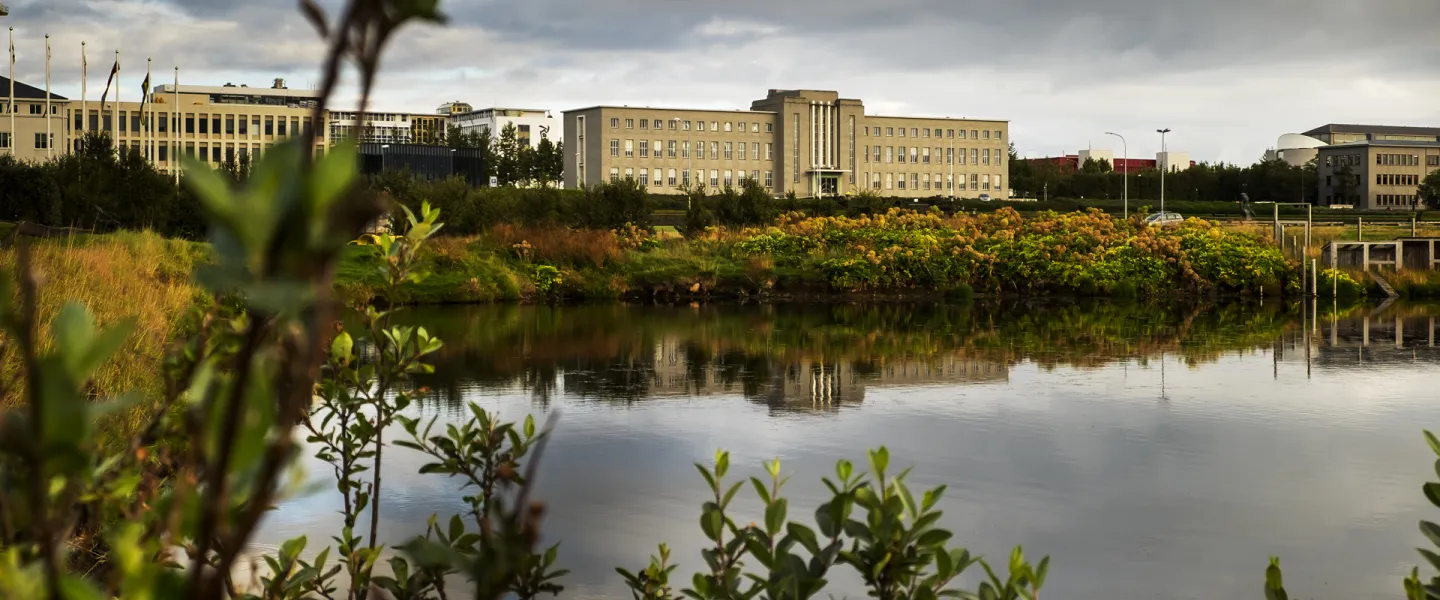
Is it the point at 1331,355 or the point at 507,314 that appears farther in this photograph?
the point at 507,314

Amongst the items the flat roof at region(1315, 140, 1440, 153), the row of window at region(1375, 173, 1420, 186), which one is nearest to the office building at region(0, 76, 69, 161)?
the flat roof at region(1315, 140, 1440, 153)

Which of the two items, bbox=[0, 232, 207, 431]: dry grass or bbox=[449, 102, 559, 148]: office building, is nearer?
bbox=[0, 232, 207, 431]: dry grass

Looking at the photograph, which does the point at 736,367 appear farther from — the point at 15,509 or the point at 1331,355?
the point at 15,509

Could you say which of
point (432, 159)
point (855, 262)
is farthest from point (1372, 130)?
point (855, 262)

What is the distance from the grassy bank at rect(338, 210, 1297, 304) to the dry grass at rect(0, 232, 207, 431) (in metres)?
8.18

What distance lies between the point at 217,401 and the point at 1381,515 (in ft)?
24.6

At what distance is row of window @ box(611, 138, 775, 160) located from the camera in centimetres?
9919

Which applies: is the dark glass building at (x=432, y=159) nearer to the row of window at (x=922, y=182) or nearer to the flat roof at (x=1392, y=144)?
the row of window at (x=922, y=182)

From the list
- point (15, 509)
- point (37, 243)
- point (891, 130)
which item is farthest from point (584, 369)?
point (891, 130)

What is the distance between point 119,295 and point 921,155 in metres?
101

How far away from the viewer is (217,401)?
0.85m

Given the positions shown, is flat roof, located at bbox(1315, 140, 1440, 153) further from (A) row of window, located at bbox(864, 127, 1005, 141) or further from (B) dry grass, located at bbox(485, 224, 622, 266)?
(B) dry grass, located at bbox(485, 224, 622, 266)

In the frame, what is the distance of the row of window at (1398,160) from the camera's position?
106 meters

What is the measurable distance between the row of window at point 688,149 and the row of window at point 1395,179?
4929 centimetres
